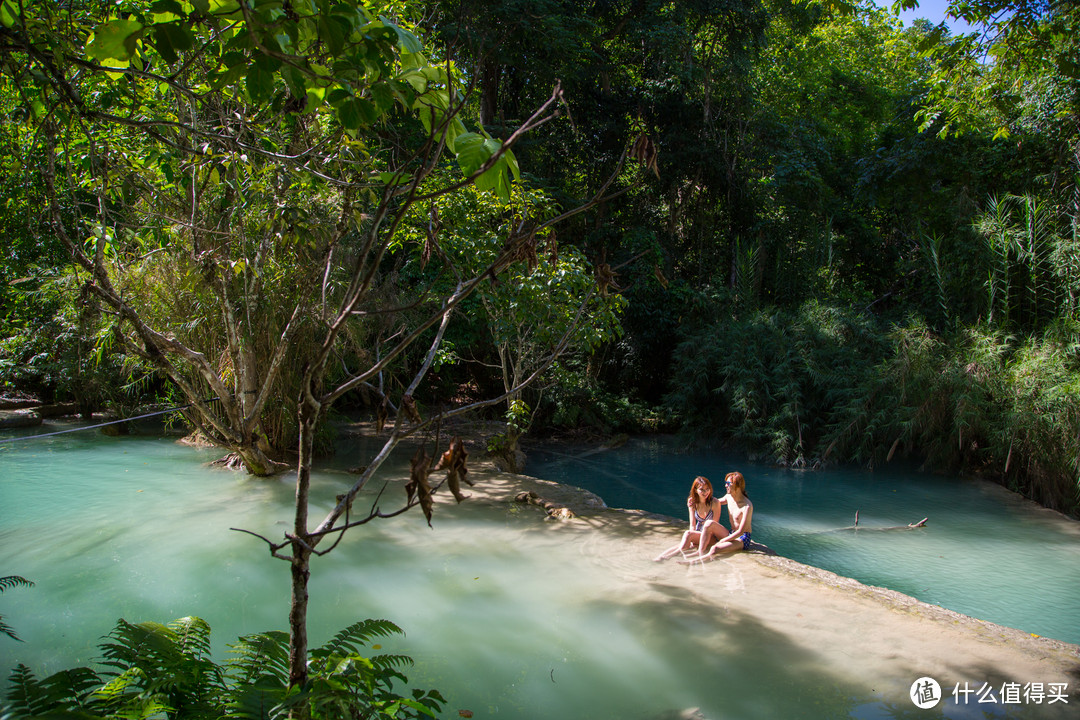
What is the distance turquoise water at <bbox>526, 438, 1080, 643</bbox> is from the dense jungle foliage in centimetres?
62

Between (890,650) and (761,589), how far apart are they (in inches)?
42.6

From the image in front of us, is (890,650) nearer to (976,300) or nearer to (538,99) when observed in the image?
(976,300)

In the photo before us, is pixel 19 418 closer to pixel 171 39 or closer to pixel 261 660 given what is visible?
pixel 261 660

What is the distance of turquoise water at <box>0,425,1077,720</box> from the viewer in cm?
367

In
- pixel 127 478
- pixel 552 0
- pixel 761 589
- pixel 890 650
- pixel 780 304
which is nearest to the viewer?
pixel 890 650

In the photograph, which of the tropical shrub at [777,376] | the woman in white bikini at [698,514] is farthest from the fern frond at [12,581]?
the tropical shrub at [777,376]

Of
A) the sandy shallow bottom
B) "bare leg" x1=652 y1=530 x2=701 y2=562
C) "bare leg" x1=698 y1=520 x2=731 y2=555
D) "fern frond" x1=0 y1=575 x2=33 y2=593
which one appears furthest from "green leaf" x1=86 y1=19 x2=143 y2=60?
"bare leg" x1=698 y1=520 x2=731 y2=555

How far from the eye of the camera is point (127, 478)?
8031 millimetres

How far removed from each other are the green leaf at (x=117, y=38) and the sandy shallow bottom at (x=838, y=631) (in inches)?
143

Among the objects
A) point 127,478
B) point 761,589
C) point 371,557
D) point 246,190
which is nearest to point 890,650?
point 761,589

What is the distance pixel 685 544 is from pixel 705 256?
35.5ft

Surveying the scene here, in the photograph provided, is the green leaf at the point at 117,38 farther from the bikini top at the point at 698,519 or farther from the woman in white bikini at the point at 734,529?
the bikini top at the point at 698,519

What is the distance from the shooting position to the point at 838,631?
4250 mm

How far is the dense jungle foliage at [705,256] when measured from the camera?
7246 mm
